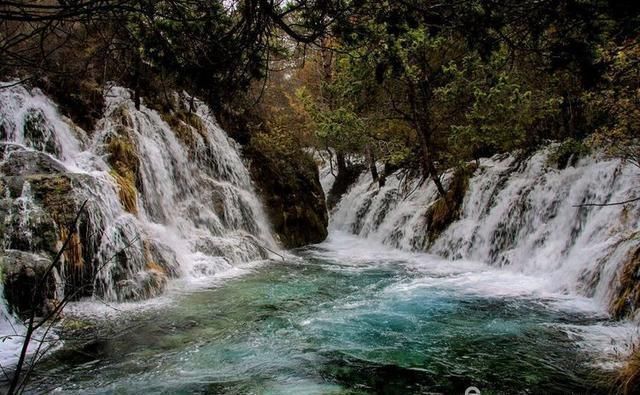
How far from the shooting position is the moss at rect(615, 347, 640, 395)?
12.1 ft

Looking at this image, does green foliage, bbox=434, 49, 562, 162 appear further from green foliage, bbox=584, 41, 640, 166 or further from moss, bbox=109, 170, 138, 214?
moss, bbox=109, 170, 138, 214

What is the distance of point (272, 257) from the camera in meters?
12.9

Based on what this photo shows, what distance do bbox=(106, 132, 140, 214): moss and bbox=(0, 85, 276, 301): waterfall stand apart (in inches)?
1.0

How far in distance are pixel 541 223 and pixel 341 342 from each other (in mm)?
6040

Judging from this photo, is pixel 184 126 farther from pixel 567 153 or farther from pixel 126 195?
pixel 567 153

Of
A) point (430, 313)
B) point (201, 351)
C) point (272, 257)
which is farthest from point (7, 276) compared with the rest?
point (272, 257)

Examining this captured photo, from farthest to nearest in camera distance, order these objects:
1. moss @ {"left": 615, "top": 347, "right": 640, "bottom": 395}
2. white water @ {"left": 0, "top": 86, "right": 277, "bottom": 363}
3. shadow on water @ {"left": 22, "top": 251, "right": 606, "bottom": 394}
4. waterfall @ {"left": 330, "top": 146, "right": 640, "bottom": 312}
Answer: white water @ {"left": 0, "top": 86, "right": 277, "bottom": 363}
waterfall @ {"left": 330, "top": 146, "right": 640, "bottom": 312}
shadow on water @ {"left": 22, "top": 251, "right": 606, "bottom": 394}
moss @ {"left": 615, "top": 347, "right": 640, "bottom": 395}

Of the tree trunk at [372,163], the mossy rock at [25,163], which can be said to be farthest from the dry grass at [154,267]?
the tree trunk at [372,163]

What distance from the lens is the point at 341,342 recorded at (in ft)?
19.3

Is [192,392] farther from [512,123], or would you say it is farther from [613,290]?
[512,123]

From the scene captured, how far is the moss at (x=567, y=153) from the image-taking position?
9.57 m

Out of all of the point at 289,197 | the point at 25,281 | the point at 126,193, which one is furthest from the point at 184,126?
the point at 25,281

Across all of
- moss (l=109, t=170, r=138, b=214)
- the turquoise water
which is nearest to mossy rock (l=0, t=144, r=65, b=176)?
moss (l=109, t=170, r=138, b=214)

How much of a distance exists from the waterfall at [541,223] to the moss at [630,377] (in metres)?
3.19
